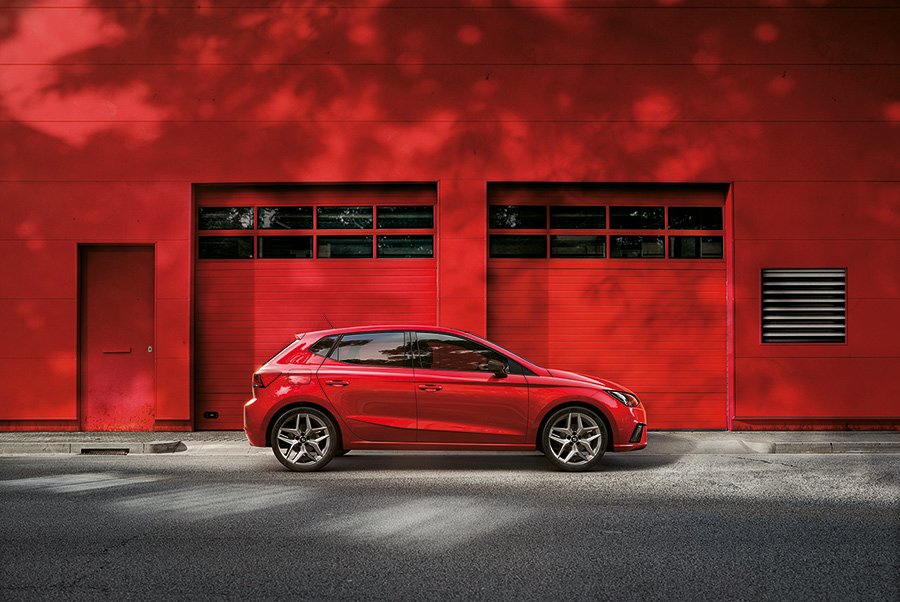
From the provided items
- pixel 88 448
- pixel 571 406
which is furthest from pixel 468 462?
pixel 88 448

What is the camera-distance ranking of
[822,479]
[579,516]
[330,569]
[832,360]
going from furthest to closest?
[832,360] < [822,479] < [579,516] < [330,569]

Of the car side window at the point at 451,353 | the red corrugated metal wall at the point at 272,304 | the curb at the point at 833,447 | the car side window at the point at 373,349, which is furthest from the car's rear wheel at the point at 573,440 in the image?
the red corrugated metal wall at the point at 272,304

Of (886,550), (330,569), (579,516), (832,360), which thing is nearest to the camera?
(330,569)

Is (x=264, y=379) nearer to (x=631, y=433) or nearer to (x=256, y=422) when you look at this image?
(x=256, y=422)

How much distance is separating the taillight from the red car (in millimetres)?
11

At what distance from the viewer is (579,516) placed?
7172 mm

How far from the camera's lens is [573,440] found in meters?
9.61

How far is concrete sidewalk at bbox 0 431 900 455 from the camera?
1159 centimetres

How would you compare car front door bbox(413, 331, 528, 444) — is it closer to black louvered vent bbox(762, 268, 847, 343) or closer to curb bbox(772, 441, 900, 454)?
curb bbox(772, 441, 900, 454)

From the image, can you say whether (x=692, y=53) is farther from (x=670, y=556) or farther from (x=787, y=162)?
(x=670, y=556)

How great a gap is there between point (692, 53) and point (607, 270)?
374 cm

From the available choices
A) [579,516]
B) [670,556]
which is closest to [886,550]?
[670,556]

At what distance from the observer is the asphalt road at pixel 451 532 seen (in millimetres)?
5160

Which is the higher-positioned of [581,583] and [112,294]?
[112,294]
